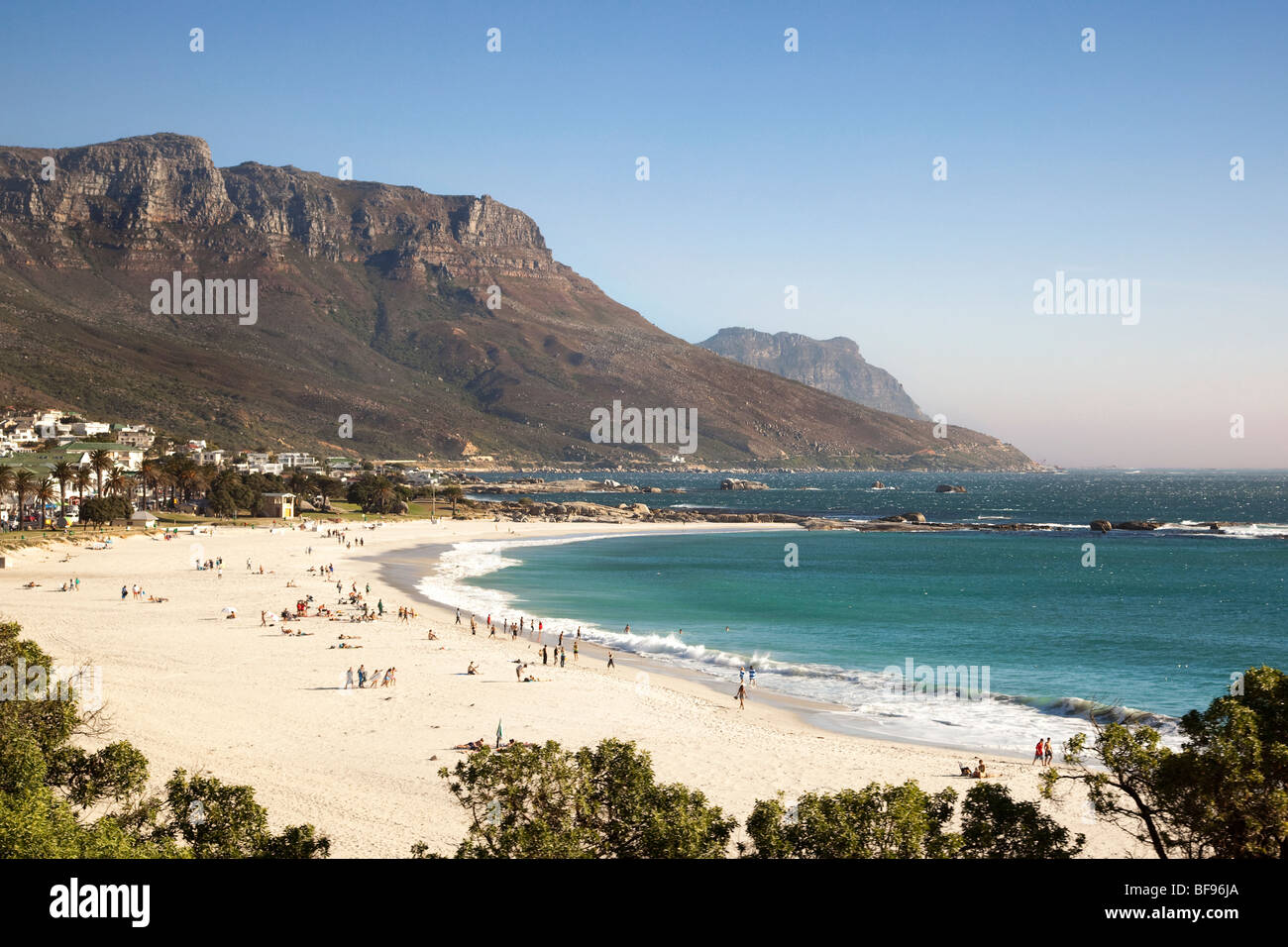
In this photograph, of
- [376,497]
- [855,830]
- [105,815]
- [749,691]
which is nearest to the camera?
[855,830]

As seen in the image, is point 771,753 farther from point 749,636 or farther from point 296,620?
point 296,620

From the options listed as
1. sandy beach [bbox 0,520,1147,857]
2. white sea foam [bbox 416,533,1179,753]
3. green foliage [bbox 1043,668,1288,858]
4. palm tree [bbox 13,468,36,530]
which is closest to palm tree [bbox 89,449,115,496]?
palm tree [bbox 13,468,36,530]

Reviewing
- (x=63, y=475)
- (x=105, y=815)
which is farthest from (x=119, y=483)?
(x=105, y=815)

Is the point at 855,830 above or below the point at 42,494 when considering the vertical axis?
below

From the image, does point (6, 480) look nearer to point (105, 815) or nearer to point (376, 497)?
point (376, 497)
